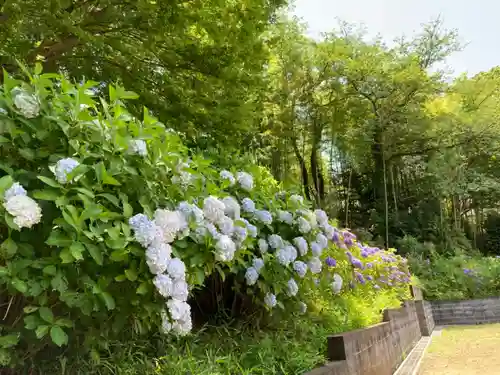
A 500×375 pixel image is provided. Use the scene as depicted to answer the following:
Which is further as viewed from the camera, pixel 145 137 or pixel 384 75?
pixel 384 75

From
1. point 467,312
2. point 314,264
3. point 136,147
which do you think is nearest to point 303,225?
point 314,264

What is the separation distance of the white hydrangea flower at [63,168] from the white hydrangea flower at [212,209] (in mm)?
502

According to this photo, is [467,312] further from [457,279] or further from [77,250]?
[77,250]

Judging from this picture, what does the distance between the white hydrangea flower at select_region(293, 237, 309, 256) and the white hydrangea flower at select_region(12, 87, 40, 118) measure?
4.49 ft

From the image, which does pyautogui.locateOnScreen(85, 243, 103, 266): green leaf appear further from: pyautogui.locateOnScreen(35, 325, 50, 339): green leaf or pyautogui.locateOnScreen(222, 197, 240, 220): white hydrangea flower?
pyautogui.locateOnScreen(222, 197, 240, 220): white hydrangea flower

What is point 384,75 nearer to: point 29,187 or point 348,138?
point 348,138

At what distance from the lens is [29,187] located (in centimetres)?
144

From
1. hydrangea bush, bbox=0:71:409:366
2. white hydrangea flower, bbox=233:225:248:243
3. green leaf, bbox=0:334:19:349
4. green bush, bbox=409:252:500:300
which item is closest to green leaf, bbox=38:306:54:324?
hydrangea bush, bbox=0:71:409:366

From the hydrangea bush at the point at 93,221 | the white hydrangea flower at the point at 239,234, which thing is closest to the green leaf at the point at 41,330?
the hydrangea bush at the point at 93,221

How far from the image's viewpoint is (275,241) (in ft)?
7.59

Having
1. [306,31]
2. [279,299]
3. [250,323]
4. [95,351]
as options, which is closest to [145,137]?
[95,351]

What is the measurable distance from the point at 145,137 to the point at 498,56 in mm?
16210

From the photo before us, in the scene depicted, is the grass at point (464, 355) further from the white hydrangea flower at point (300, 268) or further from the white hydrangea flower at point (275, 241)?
the white hydrangea flower at point (275, 241)

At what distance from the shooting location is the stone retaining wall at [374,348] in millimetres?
2451
